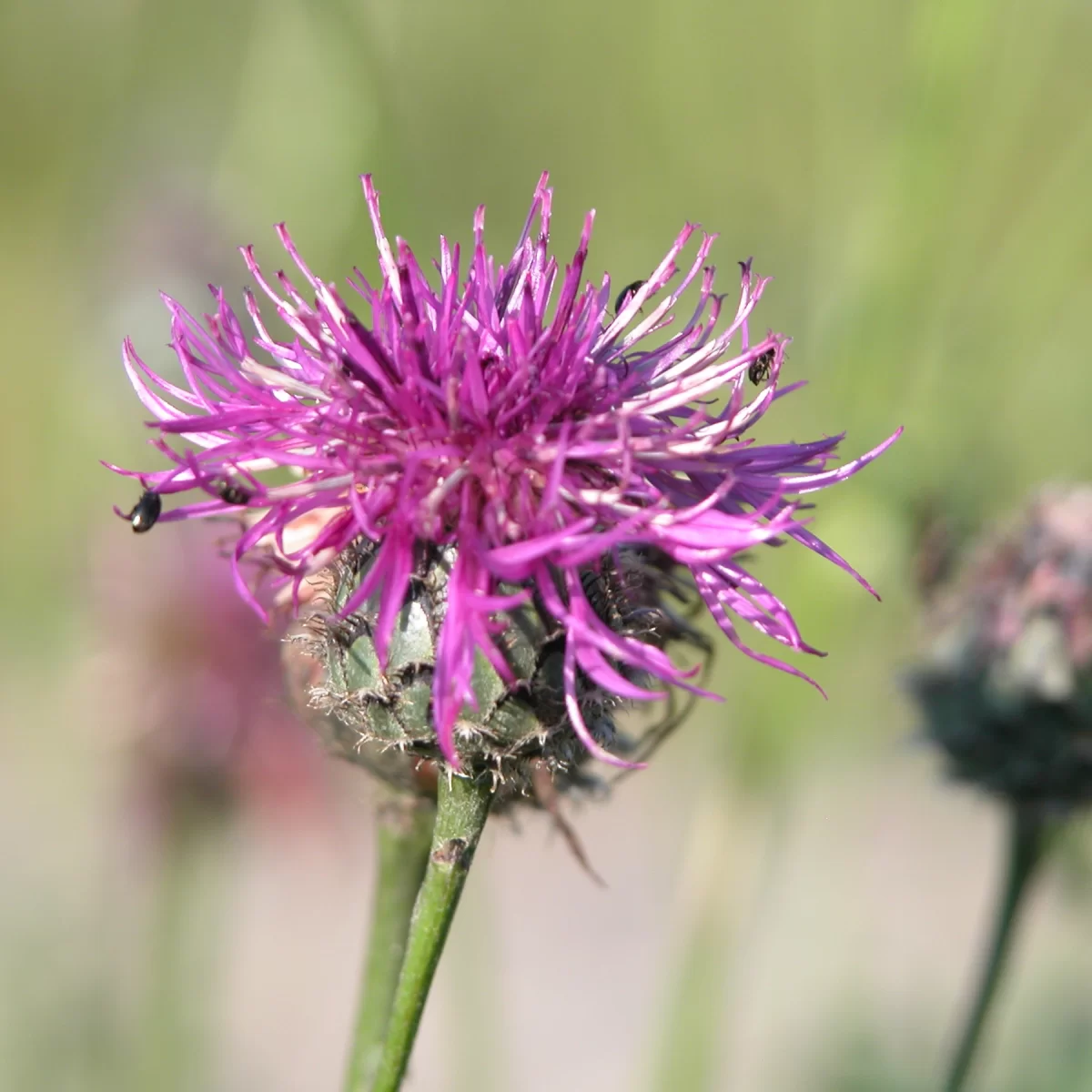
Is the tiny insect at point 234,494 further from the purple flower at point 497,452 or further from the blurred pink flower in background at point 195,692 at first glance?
the blurred pink flower in background at point 195,692

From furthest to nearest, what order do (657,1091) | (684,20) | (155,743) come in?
(684,20) < (155,743) < (657,1091)

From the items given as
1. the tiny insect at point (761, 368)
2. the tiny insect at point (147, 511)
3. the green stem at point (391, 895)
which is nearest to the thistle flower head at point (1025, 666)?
the tiny insect at point (761, 368)

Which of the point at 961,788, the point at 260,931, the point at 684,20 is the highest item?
the point at 684,20

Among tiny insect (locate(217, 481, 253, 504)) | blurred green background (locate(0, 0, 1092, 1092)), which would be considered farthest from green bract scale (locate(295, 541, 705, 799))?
blurred green background (locate(0, 0, 1092, 1092))

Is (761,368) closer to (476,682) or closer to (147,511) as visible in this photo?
(476,682)

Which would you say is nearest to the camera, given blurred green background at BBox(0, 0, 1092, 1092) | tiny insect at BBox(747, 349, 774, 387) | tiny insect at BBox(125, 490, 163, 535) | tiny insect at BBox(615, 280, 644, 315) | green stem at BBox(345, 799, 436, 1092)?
tiny insect at BBox(125, 490, 163, 535)

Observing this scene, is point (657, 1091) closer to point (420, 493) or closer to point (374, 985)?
point (374, 985)

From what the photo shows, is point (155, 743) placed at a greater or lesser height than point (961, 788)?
lesser

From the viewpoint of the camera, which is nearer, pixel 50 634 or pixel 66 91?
pixel 50 634

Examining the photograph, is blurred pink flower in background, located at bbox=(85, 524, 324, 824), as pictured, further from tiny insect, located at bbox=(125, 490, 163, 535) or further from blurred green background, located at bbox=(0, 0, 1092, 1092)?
tiny insect, located at bbox=(125, 490, 163, 535)

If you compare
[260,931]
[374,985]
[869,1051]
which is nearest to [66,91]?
[260,931]
